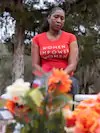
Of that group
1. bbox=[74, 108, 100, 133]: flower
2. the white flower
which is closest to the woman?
the white flower

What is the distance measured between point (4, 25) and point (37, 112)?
12.3 metres

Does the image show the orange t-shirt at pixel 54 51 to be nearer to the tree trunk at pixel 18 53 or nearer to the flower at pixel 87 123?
the flower at pixel 87 123

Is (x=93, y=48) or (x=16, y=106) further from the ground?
(x=16, y=106)

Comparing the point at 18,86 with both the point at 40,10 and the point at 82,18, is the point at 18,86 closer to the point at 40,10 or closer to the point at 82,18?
the point at 40,10

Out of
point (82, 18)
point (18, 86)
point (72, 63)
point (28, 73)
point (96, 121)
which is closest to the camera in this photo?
point (96, 121)

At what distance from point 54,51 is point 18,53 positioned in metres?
9.95

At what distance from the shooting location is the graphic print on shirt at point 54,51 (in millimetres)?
3021

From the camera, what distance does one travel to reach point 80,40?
1468 cm

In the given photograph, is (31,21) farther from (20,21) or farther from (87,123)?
(87,123)

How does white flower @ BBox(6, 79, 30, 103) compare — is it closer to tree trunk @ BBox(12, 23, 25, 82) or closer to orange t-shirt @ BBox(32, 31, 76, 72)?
orange t-shirt @ BBox(32, 31, 76, 72)

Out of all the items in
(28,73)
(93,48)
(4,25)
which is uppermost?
(4,25)

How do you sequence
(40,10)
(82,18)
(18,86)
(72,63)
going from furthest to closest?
(82,18) → (40,10) → (72,63) → (18,86)

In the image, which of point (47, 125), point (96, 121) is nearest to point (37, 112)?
point (47, 125)

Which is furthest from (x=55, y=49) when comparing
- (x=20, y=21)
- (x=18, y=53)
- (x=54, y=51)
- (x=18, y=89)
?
(x=18, y=53)
